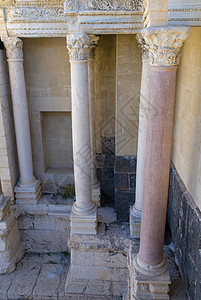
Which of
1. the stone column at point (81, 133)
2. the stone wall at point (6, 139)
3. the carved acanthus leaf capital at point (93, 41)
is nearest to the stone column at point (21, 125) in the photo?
the stone wall at point (6, 139)

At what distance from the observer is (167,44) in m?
3.52

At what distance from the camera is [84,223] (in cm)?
605

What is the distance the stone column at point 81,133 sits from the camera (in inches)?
198

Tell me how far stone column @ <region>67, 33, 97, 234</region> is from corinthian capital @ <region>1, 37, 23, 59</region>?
5.49 ft

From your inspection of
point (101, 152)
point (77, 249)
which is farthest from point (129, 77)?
point (77, 249)

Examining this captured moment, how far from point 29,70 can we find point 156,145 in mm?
4631

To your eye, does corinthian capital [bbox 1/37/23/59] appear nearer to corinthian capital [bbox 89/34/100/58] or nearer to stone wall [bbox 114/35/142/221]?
corinthian capital [bbox 89/34/100/58]

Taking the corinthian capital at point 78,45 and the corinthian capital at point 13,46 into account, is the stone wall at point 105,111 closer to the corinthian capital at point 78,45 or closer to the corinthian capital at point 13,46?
the corinthian capital at point 13,46

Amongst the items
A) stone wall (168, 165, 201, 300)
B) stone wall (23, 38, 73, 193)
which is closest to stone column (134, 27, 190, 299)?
stone wall (168, 165, 201, 300)

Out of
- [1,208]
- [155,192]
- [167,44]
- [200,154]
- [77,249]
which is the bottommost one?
[77,249]

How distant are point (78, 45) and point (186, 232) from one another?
12.3 ft

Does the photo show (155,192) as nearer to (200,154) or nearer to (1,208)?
(200,154)

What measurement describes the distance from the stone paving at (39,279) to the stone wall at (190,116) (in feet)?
6.39

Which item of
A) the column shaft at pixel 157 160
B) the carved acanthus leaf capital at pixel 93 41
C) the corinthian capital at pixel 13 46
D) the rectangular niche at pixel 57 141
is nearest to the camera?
the column shaft at pixel 157 160
